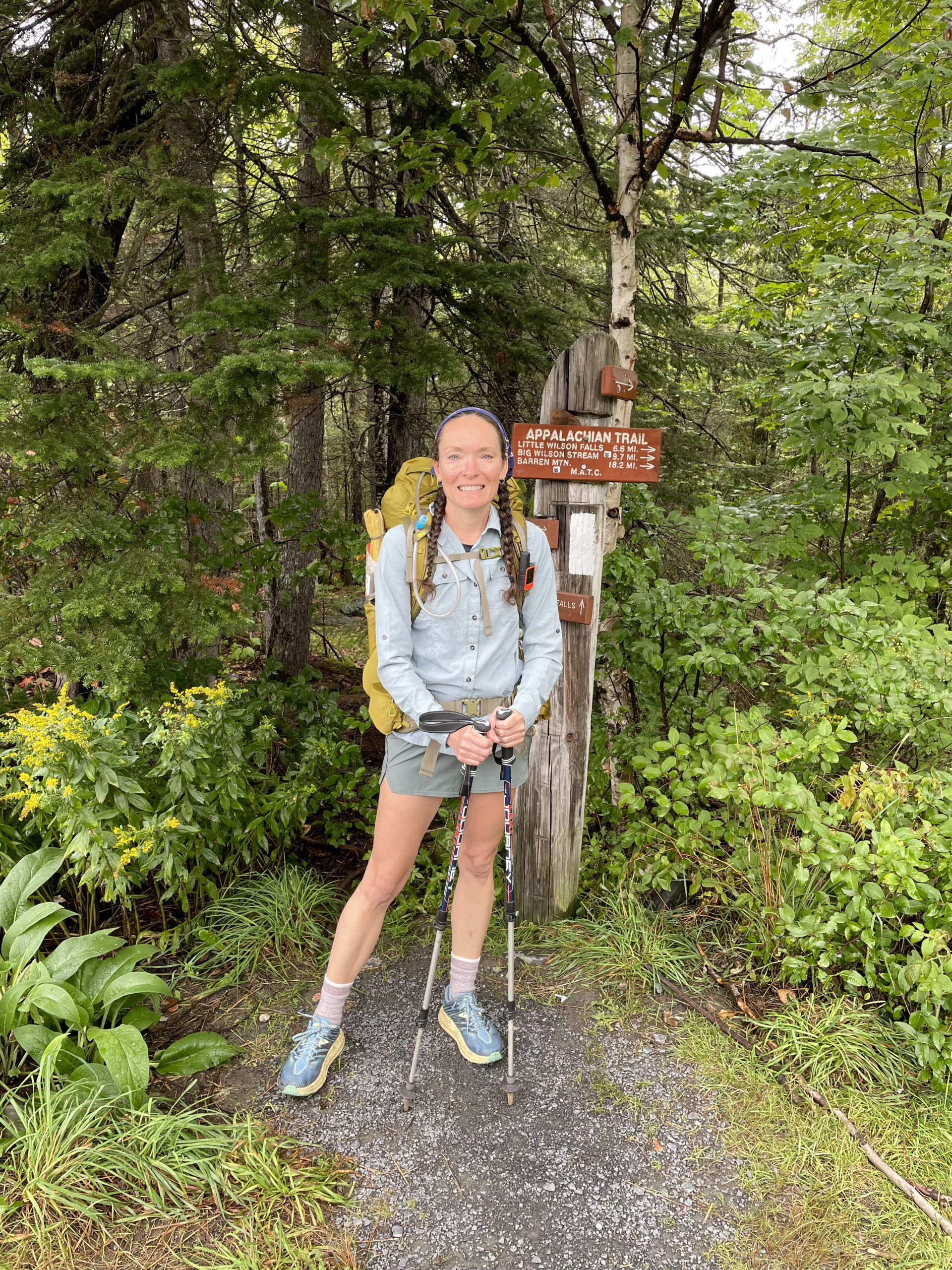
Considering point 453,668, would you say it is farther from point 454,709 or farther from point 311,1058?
point 311,1058

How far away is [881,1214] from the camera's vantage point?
2.45 metres

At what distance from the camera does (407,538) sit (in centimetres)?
260

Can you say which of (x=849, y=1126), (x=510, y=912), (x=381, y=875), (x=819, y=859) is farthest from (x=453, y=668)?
(x=849, y=1126)

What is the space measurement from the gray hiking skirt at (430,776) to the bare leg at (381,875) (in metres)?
0.04

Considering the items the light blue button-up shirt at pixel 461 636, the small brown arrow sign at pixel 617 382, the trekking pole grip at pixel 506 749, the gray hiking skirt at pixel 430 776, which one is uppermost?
the small brown arrow sign at pixel 617 382

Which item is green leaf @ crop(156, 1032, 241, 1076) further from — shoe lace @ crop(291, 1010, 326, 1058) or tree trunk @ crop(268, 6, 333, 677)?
tree trunk @ crop(268, 6, 333, 677)

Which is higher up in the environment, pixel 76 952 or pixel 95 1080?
pixel 76 952

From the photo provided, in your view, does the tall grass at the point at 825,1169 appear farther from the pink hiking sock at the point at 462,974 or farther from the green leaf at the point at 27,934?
the green leaf at the point at 27,934

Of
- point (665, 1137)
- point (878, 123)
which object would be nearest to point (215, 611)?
point (665, 1137)

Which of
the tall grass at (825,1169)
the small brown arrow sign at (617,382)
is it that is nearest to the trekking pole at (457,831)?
the tall grass at (825,1169)

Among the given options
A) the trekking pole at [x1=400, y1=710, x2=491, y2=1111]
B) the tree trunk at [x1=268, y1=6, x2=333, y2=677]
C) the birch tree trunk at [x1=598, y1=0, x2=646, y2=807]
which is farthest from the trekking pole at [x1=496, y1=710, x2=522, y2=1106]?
the tree trunk at [x1=268, y1=6, x2=333, y2=677]

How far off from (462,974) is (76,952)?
1.53m

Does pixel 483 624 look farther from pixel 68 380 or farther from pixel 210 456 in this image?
pixel 68 380

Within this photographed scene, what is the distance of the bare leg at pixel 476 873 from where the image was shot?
2822 millimetres
